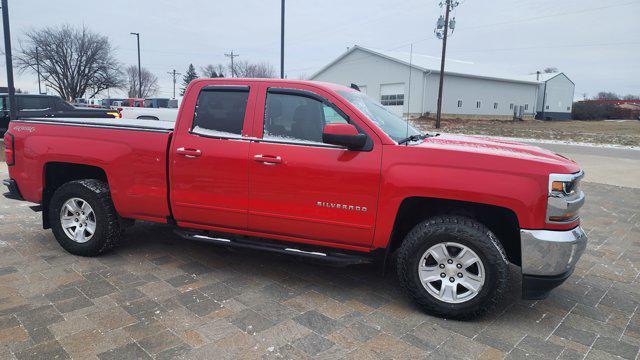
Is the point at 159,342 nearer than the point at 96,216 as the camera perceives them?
Yes

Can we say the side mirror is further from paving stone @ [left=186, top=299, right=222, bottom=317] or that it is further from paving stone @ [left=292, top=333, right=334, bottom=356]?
paving stone @ [left=186, top=299, right=222, bottom=317]

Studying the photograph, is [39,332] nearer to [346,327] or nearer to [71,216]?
[71,216]

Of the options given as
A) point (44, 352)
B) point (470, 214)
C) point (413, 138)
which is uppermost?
point (413, 138)

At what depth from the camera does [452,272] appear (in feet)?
11.5

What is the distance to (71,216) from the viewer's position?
4711 mm

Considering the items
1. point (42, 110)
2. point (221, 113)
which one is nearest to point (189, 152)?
point (221, 113)

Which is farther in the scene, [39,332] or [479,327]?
[479,327]

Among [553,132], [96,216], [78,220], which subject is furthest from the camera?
[553,132]

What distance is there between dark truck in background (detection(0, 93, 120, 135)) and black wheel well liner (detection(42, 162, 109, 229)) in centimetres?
997

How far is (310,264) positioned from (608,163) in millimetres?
12998

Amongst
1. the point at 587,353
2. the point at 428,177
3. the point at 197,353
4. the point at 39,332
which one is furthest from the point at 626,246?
the point at 39,332

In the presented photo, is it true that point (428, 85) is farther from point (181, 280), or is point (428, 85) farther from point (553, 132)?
point (181, 280)

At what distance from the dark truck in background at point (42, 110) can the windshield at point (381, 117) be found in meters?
12.0

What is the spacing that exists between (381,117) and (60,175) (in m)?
3.56
